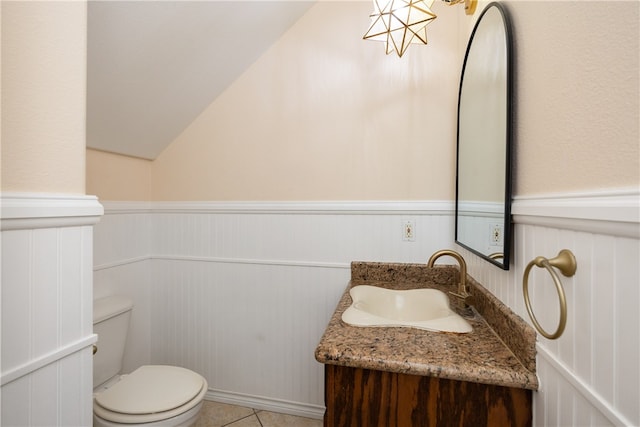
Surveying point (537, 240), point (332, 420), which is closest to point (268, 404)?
point (332, 420)

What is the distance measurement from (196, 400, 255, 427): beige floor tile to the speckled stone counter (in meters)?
1.18

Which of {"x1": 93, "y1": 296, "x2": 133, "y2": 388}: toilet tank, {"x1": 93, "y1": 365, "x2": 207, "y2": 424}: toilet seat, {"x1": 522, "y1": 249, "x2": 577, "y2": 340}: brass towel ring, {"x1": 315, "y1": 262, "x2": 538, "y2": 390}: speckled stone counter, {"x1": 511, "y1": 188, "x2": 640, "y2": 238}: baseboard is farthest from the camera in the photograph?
{"x1": 93, "y1": 296, "x2": 133, "y2": 388}: toilet tank

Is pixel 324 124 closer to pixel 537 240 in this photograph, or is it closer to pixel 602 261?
pixel 537 240

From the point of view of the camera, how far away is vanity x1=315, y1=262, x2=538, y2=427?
753 mm

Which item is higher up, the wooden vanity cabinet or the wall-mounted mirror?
the wall-mounted mirror

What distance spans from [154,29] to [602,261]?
68.9 inches

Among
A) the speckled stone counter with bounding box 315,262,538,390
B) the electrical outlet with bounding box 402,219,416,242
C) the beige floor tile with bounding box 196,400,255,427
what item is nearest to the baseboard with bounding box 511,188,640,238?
the speckled stone counter with bounding box 315,262,538,390

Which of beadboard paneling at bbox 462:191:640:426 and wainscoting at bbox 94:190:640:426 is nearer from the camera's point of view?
beadboard paneling at bbox 462:191:640:426

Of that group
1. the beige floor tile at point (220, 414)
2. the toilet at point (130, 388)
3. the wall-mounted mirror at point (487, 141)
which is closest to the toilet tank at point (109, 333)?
the toilet at point (130, 388)

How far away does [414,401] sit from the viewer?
79cm

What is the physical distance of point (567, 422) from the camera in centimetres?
62

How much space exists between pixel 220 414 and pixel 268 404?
0.29 m

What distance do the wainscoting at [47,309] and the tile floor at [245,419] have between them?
112cm

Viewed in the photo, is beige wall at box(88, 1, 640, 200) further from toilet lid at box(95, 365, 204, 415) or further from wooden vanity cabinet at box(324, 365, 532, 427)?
toilet lid at box(95, 365, 204, 415)
